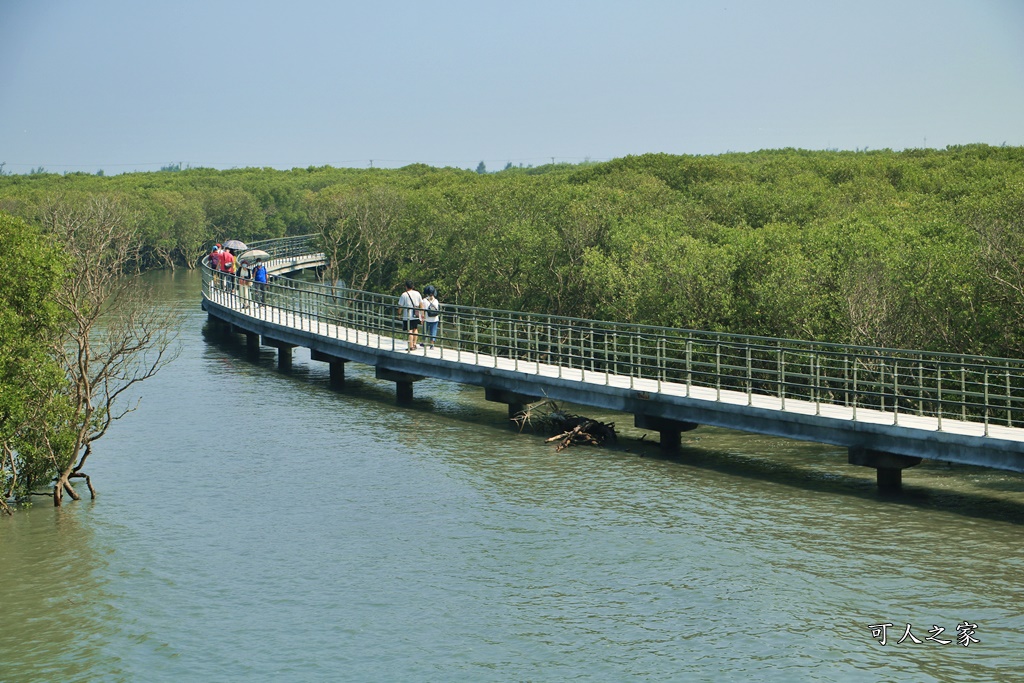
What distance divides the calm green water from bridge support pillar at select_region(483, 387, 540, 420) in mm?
1600

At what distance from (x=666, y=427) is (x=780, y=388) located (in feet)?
11.9

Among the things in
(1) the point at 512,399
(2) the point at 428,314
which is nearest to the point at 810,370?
(1) the point at 512,399

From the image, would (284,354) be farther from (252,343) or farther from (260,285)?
(252,343)

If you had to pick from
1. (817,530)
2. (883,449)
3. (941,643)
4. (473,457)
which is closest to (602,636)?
(941,643)

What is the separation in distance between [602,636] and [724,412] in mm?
10905

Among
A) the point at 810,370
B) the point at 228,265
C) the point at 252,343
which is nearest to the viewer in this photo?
the point at 810,370

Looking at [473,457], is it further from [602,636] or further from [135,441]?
[602,636]

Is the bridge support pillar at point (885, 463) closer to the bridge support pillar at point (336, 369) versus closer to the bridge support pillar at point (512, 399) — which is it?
the bridge support pillar at point (512, 399)

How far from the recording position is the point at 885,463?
2567cm

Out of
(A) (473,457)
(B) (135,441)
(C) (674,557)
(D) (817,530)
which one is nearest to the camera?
Answer: (C) (674,557)

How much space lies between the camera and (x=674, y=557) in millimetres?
21734

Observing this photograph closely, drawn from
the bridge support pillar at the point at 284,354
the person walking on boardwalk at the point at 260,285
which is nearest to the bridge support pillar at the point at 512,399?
the bridge support pillar at the point at 284,354

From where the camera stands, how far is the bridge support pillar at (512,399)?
112ft

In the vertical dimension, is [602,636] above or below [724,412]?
below
